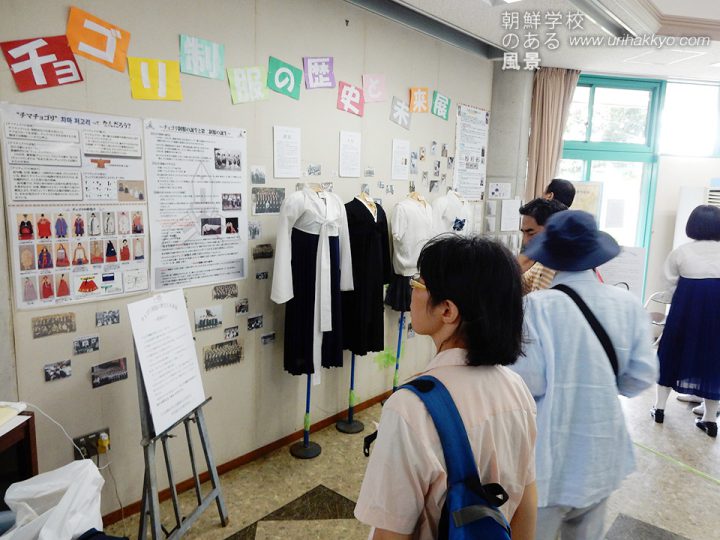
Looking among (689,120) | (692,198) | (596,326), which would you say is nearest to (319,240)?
(596,326)

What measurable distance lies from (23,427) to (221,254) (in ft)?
3.95

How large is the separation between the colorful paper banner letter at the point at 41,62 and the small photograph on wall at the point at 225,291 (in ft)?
3.68

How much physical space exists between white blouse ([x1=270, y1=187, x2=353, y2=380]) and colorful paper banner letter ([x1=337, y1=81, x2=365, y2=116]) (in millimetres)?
653

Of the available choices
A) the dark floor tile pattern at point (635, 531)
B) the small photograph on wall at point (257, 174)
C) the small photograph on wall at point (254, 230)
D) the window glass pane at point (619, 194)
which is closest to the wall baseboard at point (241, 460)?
the small photograph on wall at point (254, 230)

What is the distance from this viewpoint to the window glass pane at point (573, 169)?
210 inches

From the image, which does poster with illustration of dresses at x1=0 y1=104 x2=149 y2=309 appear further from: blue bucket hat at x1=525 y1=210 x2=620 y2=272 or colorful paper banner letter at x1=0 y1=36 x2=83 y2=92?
blue bucket hat at x1=525 y1=210 x2=620 y2=272

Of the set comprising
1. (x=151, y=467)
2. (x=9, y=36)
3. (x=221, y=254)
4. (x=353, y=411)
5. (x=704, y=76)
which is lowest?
(x=353, y=411)

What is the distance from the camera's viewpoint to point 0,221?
1.88 meters

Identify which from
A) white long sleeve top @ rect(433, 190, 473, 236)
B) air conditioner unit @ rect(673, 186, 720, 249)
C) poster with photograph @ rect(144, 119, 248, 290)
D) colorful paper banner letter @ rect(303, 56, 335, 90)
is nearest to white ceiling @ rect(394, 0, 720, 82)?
colorful paper banner letter @ rect(303, 56, 335, 90)

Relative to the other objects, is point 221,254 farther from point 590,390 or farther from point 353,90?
point 590,390

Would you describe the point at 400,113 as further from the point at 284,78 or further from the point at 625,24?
the point at 625,24

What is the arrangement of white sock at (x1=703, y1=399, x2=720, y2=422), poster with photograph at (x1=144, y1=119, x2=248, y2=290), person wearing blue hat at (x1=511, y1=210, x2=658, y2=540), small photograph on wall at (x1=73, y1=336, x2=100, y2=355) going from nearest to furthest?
1. person wearing blue hat at (x1=511, y1=210, x2=658, y2=540)
2. small photograph on wall at (x1=73, y1=336, x2=100, y2=355)
3. poster with photograph at (x1=144, y1=119, x2=248, y2=290)
4. white sock at (x1=703, y1=399, x2=720, y2=422)

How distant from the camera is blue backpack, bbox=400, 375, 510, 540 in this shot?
80 cm

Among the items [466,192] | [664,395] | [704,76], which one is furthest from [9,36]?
[704,76]
